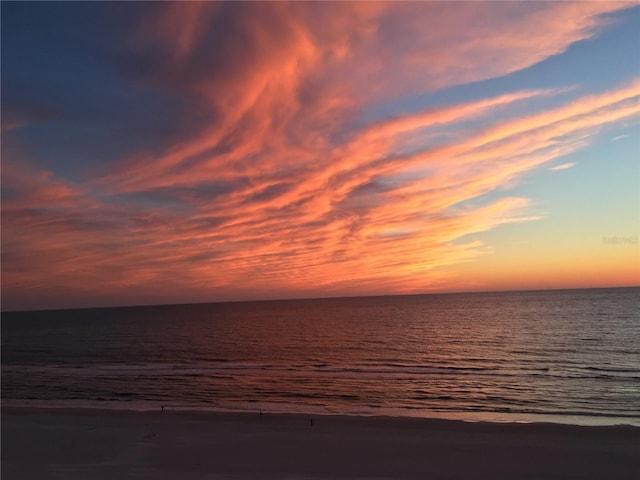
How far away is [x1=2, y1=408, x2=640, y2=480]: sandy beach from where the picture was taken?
14.1 metres

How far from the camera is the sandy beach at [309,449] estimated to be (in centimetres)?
1408

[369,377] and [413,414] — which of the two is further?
[369,377]

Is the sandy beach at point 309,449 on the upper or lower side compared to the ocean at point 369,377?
upper

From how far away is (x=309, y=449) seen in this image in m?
16.4

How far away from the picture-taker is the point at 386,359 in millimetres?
43812

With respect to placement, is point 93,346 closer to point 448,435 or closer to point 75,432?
point 75,432

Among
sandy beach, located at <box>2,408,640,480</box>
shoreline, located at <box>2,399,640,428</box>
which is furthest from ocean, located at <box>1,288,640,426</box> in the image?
sandy beach, located at <box>2,408,640,480</box>

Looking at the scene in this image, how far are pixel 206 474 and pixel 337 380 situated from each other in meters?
20.3

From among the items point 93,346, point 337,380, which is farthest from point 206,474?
point 93,346

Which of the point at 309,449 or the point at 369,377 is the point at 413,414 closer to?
the point at 309,449

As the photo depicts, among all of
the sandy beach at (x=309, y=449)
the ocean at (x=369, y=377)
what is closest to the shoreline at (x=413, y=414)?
the ocean at (x=369, y=377)

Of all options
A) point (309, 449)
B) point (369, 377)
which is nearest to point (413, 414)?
point (309, 449)

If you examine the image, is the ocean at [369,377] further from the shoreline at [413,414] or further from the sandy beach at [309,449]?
the sandy beach at [309,449]

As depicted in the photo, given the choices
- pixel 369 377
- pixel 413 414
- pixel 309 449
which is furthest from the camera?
pixel 369 377
